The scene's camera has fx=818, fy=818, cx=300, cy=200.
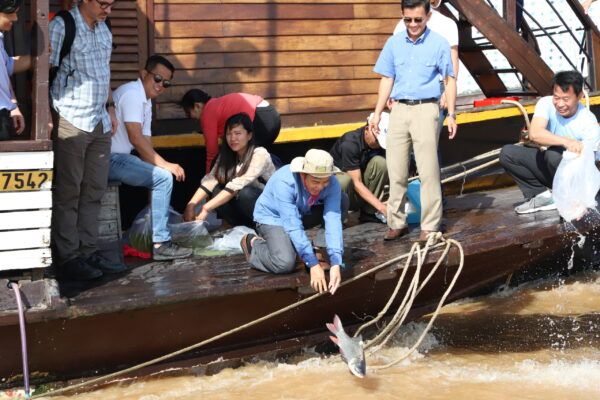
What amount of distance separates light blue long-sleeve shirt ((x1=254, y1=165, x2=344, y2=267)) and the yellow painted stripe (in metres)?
1.68

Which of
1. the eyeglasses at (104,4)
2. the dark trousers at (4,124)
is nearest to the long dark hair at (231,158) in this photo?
the eyeglasses at (104,4)

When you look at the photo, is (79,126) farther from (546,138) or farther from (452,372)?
(546,138)

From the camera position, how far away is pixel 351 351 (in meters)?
4.91

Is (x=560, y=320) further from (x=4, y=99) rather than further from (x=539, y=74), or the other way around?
(x=4, y=99)

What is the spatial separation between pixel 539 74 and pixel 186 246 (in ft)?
14.2

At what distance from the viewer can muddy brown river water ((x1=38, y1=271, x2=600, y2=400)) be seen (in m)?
4.97

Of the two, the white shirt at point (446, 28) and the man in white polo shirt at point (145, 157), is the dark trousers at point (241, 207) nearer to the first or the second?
the man in white polo shirt at point (145, 157)

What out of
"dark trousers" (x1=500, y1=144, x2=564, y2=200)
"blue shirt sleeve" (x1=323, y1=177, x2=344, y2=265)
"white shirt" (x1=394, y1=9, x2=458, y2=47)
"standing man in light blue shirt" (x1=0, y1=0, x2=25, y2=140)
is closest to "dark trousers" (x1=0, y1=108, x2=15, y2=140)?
"standing man in light blue shirt" (x1=0, y1=0, x2=25, y2=140)

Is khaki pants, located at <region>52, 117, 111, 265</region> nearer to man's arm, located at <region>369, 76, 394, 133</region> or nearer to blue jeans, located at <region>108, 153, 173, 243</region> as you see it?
blue jeans, located at <region>108, 153, 173, 243</region>

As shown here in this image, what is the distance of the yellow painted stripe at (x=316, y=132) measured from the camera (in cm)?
655

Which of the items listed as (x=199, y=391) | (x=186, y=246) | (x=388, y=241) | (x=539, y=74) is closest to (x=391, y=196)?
(x=388, y=241)

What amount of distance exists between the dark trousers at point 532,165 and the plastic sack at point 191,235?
2.50 m

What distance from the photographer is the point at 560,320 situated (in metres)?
6.57

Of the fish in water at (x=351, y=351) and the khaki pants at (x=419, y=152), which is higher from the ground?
the khaki pants at (x=419, y=152)
